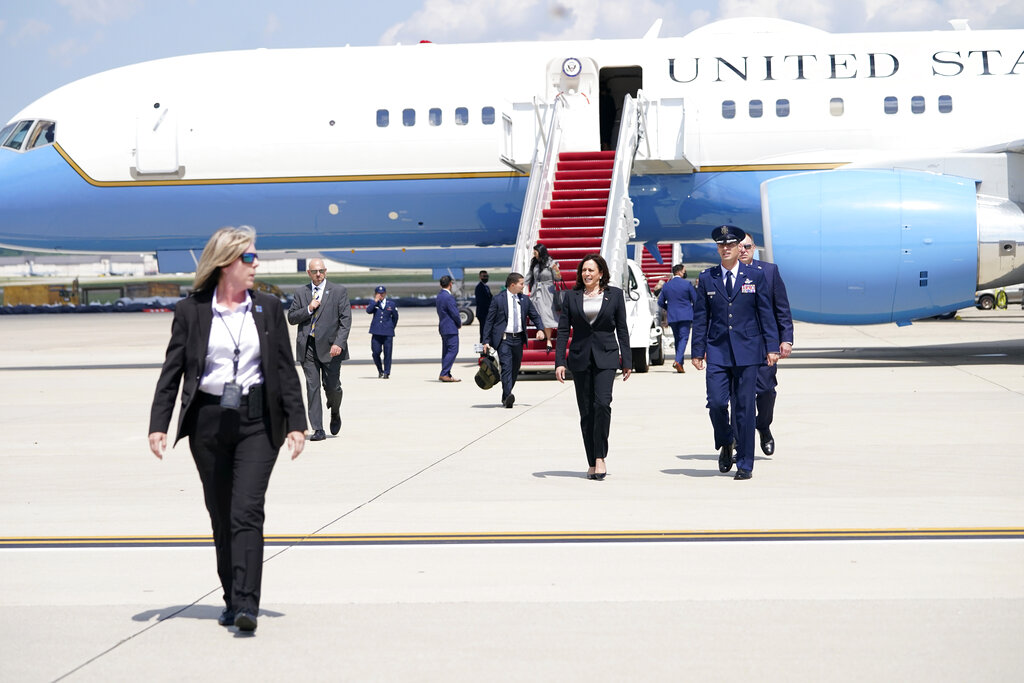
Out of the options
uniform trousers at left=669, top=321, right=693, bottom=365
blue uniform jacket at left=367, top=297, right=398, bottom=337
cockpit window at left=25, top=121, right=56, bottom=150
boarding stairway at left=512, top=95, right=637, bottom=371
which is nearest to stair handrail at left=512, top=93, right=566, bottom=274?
boarding stairway at left=512, top=95, right=637, bottom=371

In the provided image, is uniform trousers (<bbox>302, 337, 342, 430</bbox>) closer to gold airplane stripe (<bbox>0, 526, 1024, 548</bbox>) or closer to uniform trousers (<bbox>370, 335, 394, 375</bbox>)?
gold airplane stripe (<bbox>0, 526, 1024, 548</bbox>)

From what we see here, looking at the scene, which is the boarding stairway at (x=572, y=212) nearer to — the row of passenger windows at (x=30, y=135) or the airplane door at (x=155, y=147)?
the airplane door at (x=155, y=147)

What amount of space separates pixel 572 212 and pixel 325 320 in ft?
28.9

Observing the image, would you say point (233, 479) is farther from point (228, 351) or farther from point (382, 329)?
point (382, 329)

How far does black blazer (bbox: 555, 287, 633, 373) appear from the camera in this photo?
9.38 meters

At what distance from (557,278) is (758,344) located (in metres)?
8.07

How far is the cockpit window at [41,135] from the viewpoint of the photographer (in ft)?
70.1

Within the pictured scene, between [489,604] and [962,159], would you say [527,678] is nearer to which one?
[489,604]

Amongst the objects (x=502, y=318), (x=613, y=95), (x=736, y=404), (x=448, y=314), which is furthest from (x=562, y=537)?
(x=613, y=95)

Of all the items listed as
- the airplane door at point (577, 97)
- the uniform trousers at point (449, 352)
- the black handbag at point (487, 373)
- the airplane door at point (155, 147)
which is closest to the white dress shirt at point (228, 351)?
the black handbag at point (487, 373)

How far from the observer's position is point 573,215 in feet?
66.4

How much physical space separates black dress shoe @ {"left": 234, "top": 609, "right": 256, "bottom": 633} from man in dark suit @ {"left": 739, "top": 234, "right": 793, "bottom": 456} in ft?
17.9

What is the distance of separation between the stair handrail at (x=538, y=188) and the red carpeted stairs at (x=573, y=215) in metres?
0.28

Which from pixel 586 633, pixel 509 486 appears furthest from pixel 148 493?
pixel 586 633
